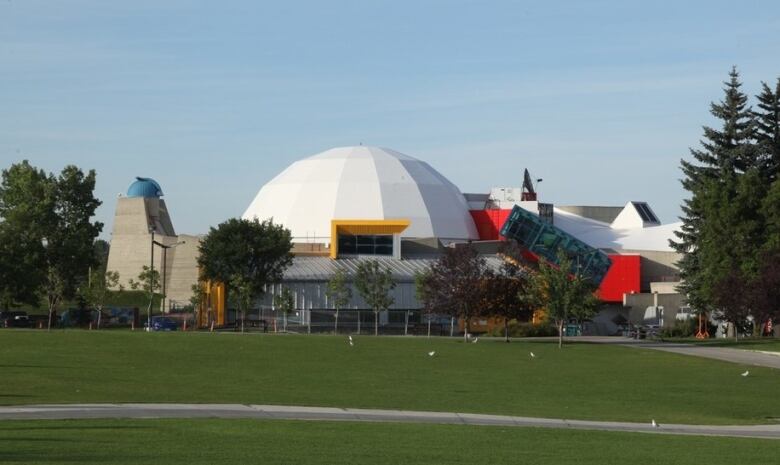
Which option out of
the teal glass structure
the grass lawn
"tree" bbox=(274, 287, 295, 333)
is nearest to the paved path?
the grass lawn

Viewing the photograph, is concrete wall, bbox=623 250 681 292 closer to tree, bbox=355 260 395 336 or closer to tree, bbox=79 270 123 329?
tree, bbox=355 260 395 336

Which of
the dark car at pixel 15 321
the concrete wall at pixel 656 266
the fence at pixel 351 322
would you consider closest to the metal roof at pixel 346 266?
the fence at pixel 351 322

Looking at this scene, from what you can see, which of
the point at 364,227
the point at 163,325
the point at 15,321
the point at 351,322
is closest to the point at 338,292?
the point at 351,322

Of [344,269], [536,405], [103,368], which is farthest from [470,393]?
[344,269]

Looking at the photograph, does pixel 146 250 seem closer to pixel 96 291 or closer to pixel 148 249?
pixel 148 249

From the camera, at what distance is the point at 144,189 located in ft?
422

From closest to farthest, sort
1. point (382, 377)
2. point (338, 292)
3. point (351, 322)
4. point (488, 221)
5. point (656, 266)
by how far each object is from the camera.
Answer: point (382, 377), point (338, 292), point (351, 322), point (656, 266), point (488, 221)

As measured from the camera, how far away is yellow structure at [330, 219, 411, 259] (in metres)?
112

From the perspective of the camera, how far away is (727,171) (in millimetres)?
84688

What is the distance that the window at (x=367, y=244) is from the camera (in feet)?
371

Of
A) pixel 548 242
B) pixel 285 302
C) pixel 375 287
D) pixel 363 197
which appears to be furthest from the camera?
pixel 363 197

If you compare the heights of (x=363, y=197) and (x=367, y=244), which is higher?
(x=363, y=197)

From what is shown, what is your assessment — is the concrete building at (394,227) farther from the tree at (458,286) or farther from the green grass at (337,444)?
the green grass at (337,444)

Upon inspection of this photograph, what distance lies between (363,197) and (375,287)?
36734 millimetres
